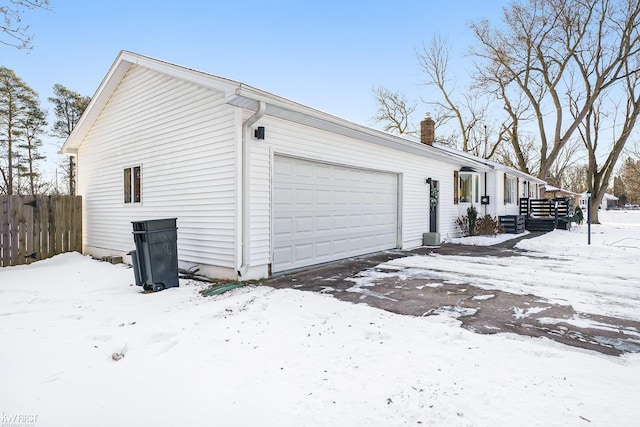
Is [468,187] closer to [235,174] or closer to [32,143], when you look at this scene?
[235,174]

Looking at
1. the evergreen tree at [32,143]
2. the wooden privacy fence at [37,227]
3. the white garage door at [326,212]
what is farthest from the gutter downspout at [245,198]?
the evergreen tree at [32,143]

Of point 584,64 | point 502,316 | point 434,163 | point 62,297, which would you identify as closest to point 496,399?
point 502,316

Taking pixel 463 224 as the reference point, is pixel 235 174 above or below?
above

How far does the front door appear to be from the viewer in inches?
433

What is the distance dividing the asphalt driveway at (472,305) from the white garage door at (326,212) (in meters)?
0.48

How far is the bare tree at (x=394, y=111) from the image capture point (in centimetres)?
2659

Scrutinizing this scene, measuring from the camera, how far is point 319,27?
12414 mm

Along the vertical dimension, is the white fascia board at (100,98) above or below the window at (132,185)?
above

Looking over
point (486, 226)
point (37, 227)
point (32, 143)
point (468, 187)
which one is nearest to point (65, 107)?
point (32, 143)

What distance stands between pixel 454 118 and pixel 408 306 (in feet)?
84.4

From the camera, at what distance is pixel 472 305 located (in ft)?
14.3

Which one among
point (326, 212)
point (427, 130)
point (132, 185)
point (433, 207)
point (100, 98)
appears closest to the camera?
point (326, 212)

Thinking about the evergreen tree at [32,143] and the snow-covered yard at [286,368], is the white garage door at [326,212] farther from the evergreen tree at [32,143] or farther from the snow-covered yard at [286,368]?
the evergreen tree at [32,143]

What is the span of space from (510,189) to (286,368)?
17744 millimetres
